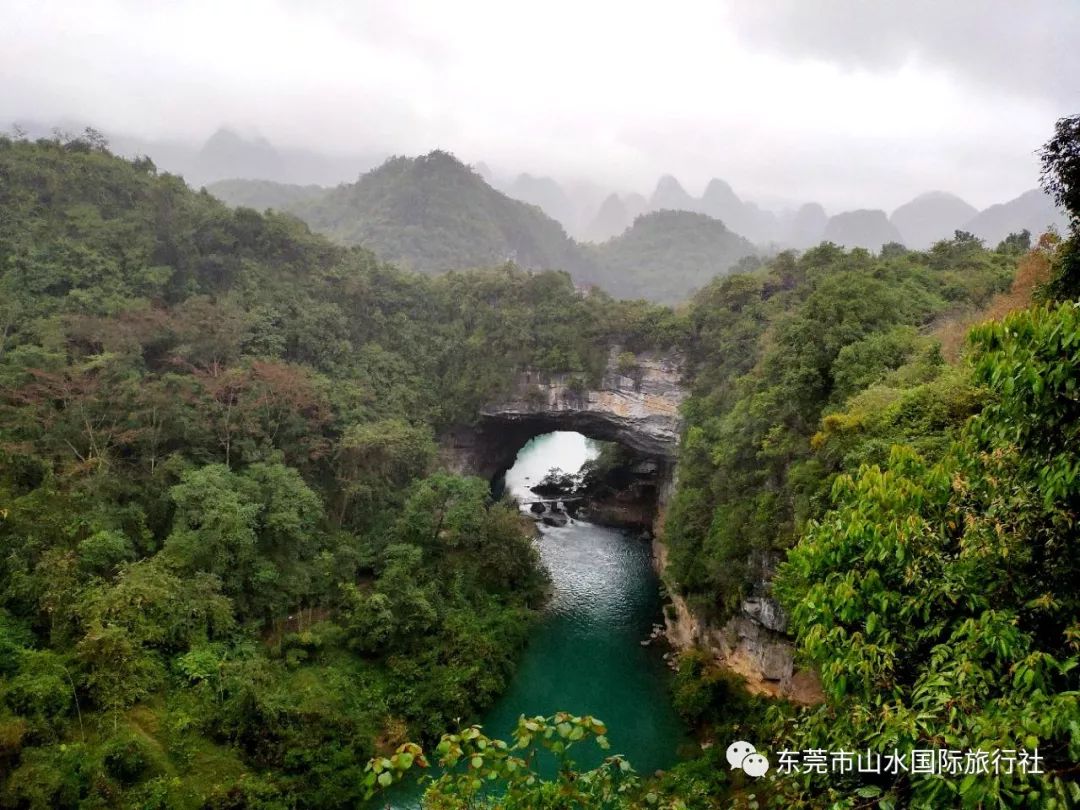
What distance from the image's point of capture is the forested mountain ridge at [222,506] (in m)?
8.43

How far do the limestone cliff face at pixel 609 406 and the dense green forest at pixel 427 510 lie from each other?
0.75m

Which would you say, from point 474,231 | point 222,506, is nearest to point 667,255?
point 474,231

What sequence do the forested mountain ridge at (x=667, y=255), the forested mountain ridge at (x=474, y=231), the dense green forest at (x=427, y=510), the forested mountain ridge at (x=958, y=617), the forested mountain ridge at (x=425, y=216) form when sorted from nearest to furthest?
the forested mountain ridge at (x=958, y=617) → the dense green forest at (x=427, y=510) → the forested mountain ridge at (x=425, y=216) → the forested mountain ridge at (x=474, y=231) → the forested mountain ridge at (x=667, y=255)

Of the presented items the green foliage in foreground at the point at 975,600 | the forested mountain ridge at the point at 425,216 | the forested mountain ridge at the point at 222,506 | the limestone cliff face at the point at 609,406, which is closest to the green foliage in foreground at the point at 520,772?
the green foliage in foreground at the point at 975,600

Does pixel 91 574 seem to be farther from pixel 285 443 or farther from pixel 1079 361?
pixel 1079 361

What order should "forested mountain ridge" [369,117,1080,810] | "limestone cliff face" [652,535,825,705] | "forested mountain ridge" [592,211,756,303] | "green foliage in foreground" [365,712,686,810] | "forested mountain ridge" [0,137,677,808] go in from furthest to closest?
"forested mountain ridge" [592,211,756,303]
"limestone cliff face" [652,535,825,705]
"forested mountain ridge" [0,137,677,808]
"green foliage in foreground" [365,712,686,810]
"forested mountain ridge" [369,117,1080,810]

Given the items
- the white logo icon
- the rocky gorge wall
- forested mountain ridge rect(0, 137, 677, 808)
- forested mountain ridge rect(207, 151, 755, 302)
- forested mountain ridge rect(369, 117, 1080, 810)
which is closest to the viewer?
forested mountain ridge rect(369, 117, 1080, 810)

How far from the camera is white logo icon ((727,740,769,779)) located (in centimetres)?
235

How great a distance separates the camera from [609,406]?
65.2 feet

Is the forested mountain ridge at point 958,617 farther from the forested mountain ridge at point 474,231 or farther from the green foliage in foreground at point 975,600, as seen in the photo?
the forested mountain ridge at point 474,231

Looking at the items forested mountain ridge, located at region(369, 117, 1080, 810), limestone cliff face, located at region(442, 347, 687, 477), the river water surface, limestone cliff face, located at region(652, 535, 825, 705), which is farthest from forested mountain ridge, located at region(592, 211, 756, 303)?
forested mountain ridge, located at region(369, 117, 1080, 810)

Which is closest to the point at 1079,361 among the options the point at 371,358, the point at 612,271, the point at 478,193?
the point at 371,358

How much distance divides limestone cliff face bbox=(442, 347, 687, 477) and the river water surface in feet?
12.1

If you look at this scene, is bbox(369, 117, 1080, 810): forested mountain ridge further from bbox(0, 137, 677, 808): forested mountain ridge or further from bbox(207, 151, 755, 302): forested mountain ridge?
bbox(207, 151, 755, 302): forested mountain ridge
